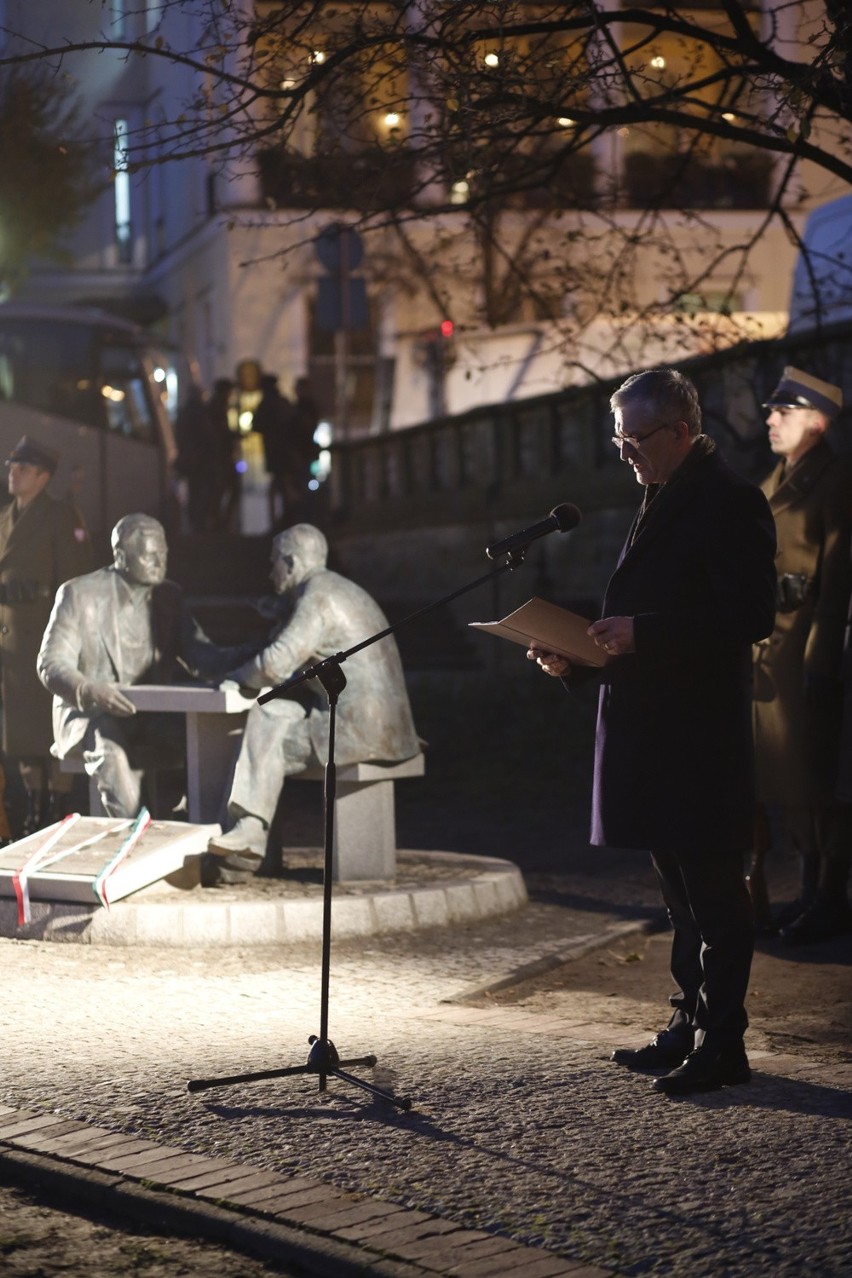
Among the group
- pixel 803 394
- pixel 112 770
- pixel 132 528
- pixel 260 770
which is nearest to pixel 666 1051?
pixel 803 394

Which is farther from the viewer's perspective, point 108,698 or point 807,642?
point 108,698

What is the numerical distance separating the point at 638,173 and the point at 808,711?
36.4 m

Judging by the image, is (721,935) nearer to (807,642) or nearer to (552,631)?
(552,631)

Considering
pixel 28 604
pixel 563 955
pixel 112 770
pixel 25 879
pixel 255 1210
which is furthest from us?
pixel 28 604

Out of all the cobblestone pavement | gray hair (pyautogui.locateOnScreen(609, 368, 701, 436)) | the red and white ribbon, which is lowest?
the cobblestone pavement

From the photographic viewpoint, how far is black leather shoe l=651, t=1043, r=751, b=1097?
5746mm

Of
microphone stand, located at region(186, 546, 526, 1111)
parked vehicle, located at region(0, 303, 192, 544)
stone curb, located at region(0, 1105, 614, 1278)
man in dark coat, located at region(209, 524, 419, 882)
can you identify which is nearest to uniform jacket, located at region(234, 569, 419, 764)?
man in dark coat, located at region(209, 524, 419, 882)

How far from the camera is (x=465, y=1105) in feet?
18.6

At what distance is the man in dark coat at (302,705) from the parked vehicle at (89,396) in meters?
17.4

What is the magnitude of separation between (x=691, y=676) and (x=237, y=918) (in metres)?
3.40

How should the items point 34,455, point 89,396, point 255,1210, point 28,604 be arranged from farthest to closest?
point 89,396
point 28,604
point 34,455
point 255,1210

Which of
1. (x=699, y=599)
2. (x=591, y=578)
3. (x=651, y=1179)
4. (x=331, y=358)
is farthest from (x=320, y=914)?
(x=331, y=358)

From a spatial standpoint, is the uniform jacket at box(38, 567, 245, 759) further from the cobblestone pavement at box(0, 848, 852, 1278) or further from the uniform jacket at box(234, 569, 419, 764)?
the cobblestone pavement at box(0, 848, 852, 1278)

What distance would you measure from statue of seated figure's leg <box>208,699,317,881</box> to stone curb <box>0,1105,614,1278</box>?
12.0 ft
